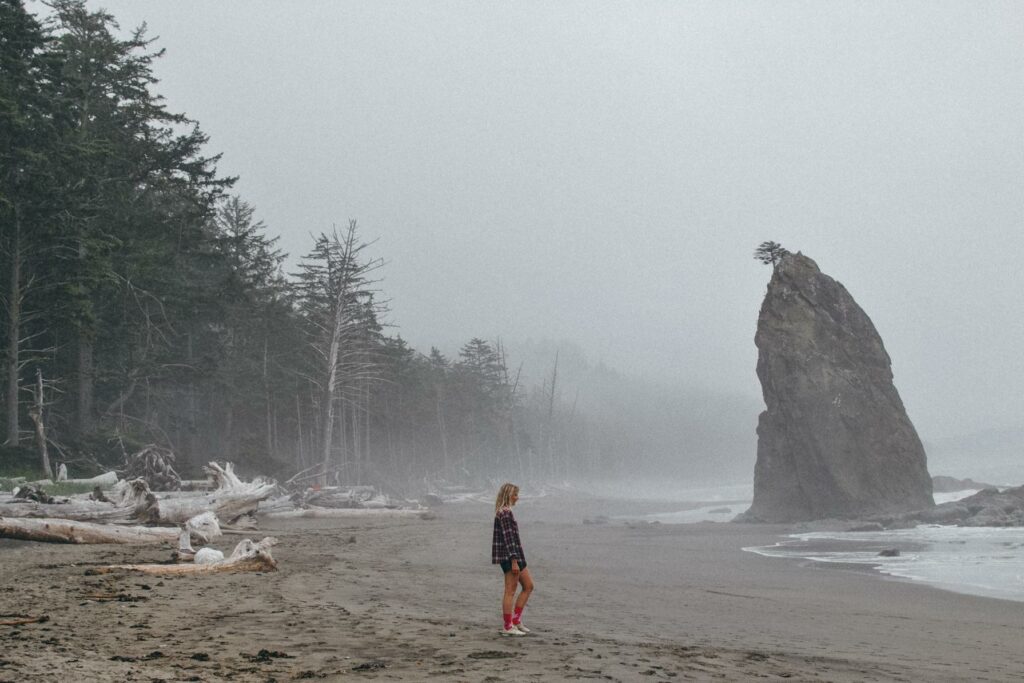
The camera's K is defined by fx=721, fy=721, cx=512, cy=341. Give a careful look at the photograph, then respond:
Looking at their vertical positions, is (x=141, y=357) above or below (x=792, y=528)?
above

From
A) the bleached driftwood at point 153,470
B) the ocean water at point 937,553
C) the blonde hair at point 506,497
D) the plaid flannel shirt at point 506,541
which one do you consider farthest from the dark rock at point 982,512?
the bleached driftwood at point 153,470

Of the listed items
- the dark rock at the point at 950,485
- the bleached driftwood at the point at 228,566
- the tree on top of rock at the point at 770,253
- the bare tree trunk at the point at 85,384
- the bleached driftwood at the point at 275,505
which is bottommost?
the dark rock at the point at 950,485

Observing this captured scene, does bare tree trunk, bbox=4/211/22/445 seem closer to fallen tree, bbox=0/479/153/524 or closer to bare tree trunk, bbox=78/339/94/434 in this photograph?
bare tree trunk, bbox=78/339/94/434

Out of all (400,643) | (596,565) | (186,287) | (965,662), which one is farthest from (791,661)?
(186,287)

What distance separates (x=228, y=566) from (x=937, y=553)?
18.4 m

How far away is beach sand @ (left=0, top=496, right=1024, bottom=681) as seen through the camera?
208 inches

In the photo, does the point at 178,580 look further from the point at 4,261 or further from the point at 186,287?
the point at 186,287

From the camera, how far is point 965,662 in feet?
23.0

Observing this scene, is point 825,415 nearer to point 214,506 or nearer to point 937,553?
point 937,553

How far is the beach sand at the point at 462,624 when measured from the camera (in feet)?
17.3

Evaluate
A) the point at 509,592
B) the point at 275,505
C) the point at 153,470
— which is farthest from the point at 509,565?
the point at 275,505

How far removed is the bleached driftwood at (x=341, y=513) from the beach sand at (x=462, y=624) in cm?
932

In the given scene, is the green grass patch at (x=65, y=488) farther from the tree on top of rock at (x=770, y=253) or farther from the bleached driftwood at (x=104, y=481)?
the tree on top of rock at (x=770, y=253)

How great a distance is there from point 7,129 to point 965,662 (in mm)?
28243
